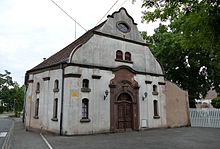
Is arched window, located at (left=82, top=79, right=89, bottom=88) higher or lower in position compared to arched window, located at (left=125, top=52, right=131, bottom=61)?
lower

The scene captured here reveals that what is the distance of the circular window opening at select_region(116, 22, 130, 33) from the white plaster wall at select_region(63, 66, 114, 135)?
15.2ft

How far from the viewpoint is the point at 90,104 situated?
1750cm

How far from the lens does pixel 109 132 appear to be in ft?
59.2

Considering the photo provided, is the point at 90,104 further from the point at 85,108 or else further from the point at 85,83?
the point at 85,83

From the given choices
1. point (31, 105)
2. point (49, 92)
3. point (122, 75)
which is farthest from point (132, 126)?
point (31, 105)

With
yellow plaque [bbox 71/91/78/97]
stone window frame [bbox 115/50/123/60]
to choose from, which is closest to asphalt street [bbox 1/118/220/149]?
yellow plaque [bbox 71/91/78/97]

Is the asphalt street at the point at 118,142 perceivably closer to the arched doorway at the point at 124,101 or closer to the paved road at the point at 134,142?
the paved road at the point at 134,142

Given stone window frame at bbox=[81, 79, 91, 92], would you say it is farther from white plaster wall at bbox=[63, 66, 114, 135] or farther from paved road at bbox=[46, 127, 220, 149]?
paved road at bbox=[46, 127, 220, 149]

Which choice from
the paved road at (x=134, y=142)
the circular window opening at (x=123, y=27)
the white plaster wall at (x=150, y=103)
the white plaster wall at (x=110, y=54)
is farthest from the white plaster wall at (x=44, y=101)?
the white plaster wall at (x=150, y=103)

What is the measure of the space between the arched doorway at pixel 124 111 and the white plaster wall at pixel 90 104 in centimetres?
135

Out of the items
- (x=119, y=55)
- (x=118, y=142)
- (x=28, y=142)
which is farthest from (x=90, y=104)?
(x=119, y=55)

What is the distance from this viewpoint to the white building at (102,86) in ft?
56.2

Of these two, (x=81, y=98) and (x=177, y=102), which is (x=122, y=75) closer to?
(x=81, y=98)

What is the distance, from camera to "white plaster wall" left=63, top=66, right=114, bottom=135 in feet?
54.3
